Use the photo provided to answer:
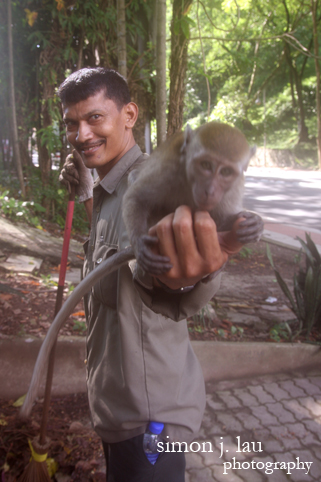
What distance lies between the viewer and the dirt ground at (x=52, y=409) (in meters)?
2.30

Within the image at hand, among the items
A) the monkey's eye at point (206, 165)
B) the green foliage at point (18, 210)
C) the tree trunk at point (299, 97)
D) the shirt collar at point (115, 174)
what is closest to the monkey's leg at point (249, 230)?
the monkey's eye at point (206, 165)

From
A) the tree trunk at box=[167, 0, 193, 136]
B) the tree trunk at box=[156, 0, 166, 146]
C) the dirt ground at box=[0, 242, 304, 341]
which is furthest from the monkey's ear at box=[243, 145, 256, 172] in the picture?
the tree trunk at box=[167, 0, 193, 136]

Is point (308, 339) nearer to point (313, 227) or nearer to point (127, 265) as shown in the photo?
point (127, 265)

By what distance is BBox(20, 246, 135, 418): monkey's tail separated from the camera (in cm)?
139

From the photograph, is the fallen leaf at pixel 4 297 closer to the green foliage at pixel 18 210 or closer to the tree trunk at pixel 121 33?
the green foliage at pixel 18 210

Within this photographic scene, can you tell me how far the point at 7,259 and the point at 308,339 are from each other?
3607 millimetres

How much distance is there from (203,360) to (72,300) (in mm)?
2132

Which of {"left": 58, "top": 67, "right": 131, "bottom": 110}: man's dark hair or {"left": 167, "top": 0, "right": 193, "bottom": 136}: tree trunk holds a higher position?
{"left": 167, "top": 0, "right": 193, "bottom": 136}: tree trunk

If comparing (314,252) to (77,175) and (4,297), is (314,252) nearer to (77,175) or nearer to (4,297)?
(77,175)

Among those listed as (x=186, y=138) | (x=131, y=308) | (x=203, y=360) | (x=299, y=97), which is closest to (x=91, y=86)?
(x=186, y=138)

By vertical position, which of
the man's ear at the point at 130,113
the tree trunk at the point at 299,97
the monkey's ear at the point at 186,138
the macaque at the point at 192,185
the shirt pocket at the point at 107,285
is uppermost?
the tree trunk at the point at 299,97

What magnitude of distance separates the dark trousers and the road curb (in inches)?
62.1

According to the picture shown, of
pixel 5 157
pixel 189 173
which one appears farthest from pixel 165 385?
pixel 5 157

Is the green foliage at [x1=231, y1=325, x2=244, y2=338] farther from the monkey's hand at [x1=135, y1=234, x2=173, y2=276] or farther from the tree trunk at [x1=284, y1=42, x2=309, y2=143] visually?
the tree trunk at [x1=284, y1=42, x2=309, y2=143]
